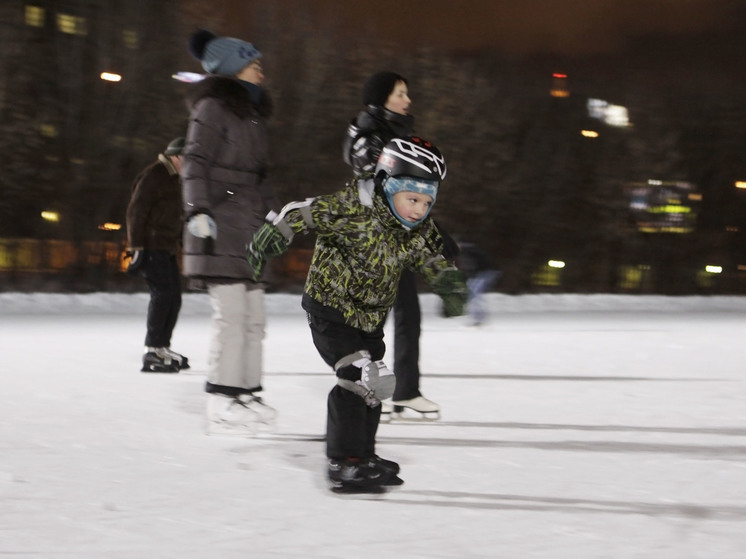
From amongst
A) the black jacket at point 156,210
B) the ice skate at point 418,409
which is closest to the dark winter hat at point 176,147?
the black jacket at point 156,210

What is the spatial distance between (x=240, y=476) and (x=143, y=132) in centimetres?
1706

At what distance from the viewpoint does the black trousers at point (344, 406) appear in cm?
410

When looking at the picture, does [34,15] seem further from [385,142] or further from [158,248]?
[385,142]

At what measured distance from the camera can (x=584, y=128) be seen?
89.8ft

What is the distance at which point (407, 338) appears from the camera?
559 cm

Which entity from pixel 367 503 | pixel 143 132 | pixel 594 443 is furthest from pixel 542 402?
pixel 143 132

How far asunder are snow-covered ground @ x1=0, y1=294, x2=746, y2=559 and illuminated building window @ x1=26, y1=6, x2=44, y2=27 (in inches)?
496

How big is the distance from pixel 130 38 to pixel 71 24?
1085 millimetres

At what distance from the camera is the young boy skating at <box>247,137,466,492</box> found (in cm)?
401

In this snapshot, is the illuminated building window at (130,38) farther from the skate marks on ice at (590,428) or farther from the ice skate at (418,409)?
the skate marks on ice at (590,428)

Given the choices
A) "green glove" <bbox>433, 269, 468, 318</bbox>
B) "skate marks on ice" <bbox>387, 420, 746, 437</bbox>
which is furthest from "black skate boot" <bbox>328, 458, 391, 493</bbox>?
"skate marks on ice" <bbox>387, 420, 746, 437</bbox>

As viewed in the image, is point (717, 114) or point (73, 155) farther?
point (717, 114)

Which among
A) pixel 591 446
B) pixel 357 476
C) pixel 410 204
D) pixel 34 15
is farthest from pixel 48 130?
pixel 357 476

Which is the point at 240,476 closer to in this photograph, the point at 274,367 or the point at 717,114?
the point at 274,367
